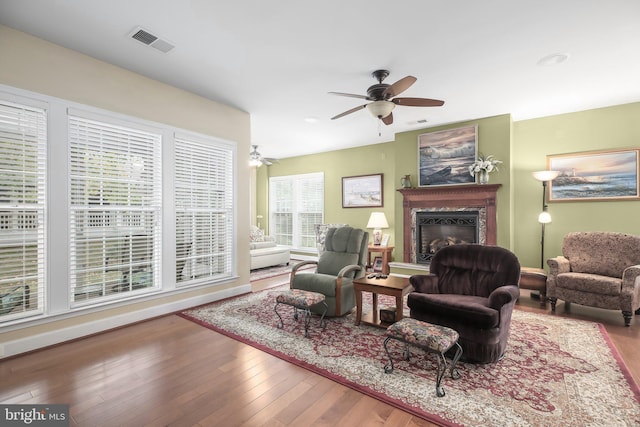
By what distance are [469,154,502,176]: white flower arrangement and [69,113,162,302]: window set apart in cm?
483

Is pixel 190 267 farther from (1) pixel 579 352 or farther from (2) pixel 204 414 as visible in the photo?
(1) pixel 579 352

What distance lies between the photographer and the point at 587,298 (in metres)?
3.72

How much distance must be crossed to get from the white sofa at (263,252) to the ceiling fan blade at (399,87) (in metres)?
4.46

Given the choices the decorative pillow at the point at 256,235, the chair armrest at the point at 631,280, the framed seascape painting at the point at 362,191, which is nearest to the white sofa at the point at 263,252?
the decorative pillow at the point at 256,235

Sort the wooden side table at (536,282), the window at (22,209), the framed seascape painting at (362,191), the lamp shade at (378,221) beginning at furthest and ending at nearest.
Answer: the framed seascape painting at (362,191) → the lamp shade at (378,221) → the wooden side table at (536,282) → the window at (22,209)

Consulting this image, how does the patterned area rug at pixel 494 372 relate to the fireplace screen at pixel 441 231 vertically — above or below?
below

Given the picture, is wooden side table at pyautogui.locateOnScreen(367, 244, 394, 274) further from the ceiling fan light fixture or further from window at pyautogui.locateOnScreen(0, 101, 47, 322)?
window at pyautogui.locateOnScreen(0, 101, 47, 322)

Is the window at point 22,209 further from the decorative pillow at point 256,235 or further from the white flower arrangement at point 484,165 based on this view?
the white flower arrangement at point 484,165

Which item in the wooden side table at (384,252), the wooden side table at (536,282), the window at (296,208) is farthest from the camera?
the window at (296,208)

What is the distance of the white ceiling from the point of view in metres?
2.41

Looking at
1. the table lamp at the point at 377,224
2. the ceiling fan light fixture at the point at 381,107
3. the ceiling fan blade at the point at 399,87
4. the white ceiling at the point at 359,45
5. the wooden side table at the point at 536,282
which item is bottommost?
the wooden side table at the point at 536,282

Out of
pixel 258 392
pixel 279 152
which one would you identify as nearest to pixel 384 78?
pixel 258 392

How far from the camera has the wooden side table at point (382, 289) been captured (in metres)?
3.16

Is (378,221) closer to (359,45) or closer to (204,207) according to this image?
(204,207)
